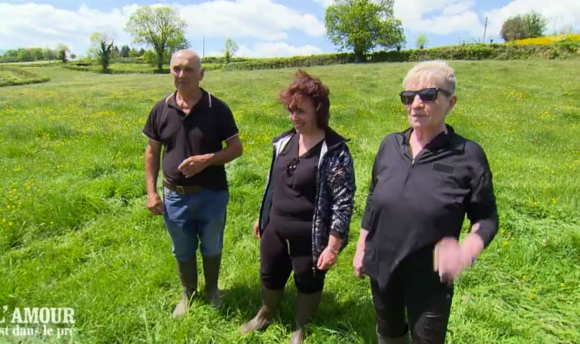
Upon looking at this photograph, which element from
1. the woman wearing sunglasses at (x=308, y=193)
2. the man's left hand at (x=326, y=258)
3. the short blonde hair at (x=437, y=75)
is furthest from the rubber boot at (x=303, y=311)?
the short blonde hair at (x=437, y=75)

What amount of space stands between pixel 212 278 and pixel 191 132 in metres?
1.37

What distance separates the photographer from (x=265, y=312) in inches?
129

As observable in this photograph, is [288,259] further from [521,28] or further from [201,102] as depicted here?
[521,28]

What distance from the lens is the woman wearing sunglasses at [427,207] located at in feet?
6.43

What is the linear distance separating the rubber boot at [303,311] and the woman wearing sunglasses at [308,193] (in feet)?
0.05

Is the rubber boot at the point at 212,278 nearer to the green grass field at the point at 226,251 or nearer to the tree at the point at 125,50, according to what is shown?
the green grass field at the point at 226,251

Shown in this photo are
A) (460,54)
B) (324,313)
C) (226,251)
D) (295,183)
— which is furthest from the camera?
(460,54)

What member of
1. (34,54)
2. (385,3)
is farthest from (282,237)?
(34,54)

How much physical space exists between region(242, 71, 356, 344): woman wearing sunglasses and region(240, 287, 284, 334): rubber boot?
0.25 m

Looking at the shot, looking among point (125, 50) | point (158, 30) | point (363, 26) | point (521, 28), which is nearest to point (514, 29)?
point (521, 28)

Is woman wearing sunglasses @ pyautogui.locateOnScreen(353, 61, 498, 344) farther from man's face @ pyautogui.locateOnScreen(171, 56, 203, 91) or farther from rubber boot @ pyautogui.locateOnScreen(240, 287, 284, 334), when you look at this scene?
man's face @ pyautogui.locateOnScreen(171, 56, 203, 91)

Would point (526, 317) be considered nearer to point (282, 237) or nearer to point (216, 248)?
point (282, 237)

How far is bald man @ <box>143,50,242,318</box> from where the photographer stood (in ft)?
10.0

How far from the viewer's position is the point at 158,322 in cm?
328
